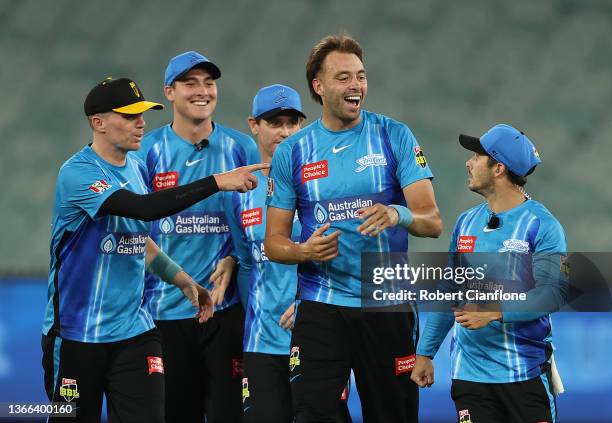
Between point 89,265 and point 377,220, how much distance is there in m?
1.62

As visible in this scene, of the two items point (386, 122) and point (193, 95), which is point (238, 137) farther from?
point (386, 122)

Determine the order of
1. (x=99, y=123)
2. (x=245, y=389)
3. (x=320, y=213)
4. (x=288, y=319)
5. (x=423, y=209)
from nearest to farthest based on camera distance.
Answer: (x=423, y=209) < (x=320, y=213) < (x=99, y=123) < (x=288, y=319) < (x=245, y=389)

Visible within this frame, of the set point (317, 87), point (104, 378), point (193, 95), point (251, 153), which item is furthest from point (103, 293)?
point (193, 95)

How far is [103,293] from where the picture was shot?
597cm

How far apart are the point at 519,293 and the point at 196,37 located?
7006mm

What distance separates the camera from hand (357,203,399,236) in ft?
17.1

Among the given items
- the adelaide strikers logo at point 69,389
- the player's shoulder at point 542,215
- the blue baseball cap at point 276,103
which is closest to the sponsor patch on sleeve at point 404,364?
the player's shoulder at point 542,215

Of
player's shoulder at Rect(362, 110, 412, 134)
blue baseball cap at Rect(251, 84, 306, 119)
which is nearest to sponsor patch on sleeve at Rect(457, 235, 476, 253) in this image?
player's shoulder at Rect(362, 110, 412, 134)

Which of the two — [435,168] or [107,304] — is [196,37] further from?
[107,304]

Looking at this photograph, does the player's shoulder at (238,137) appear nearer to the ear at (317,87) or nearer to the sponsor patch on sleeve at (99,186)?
the ear at (317,87)

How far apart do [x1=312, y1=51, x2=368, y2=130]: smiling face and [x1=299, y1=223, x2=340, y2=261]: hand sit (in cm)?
65

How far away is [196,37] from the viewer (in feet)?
39.5

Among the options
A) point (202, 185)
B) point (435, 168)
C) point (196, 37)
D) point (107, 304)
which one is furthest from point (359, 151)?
point (196, 37)

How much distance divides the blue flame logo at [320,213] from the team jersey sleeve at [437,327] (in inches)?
32.8
